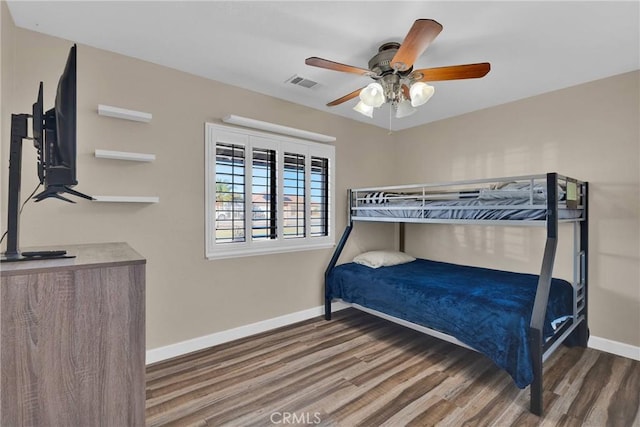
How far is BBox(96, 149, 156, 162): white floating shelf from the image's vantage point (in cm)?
215

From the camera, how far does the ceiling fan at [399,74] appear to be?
1.82m

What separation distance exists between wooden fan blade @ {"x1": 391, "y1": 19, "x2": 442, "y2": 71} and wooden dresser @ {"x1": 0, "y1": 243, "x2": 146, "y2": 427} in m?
1.65

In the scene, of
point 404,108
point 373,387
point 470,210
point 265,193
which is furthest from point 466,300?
point 265,193

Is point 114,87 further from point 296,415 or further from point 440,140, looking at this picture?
point 440,140

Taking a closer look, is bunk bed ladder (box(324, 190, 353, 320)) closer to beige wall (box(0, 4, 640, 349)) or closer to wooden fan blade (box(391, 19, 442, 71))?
beige wall (box(0, 4, 640, 349))

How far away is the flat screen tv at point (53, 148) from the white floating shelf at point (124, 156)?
2.91 ft

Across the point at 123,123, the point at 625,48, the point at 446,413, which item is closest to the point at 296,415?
the point at 446,413

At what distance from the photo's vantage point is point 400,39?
208cm

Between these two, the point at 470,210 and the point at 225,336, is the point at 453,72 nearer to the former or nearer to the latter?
the point at 470,210

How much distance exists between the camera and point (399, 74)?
6.98 feet

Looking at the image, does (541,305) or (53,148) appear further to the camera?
(541,305)

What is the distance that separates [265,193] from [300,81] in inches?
44.3
